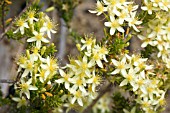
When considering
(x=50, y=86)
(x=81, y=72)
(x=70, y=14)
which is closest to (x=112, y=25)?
(x=81, y=72)

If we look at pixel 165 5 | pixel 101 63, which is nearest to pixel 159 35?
pixel 165 5

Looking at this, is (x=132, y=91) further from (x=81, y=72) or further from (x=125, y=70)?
(x=81, y=72)

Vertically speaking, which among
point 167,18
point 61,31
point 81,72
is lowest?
point 61,31

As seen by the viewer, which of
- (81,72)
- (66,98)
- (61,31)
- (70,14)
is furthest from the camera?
(61,31)

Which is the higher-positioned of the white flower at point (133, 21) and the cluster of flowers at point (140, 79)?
the white flower at point (133, 21)

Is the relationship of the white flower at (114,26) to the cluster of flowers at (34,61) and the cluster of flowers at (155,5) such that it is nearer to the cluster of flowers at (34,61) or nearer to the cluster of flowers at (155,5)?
the cluster of flowers at (155,5)

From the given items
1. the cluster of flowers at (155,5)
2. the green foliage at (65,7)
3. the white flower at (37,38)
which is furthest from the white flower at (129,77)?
the green foliage at (65,7)
